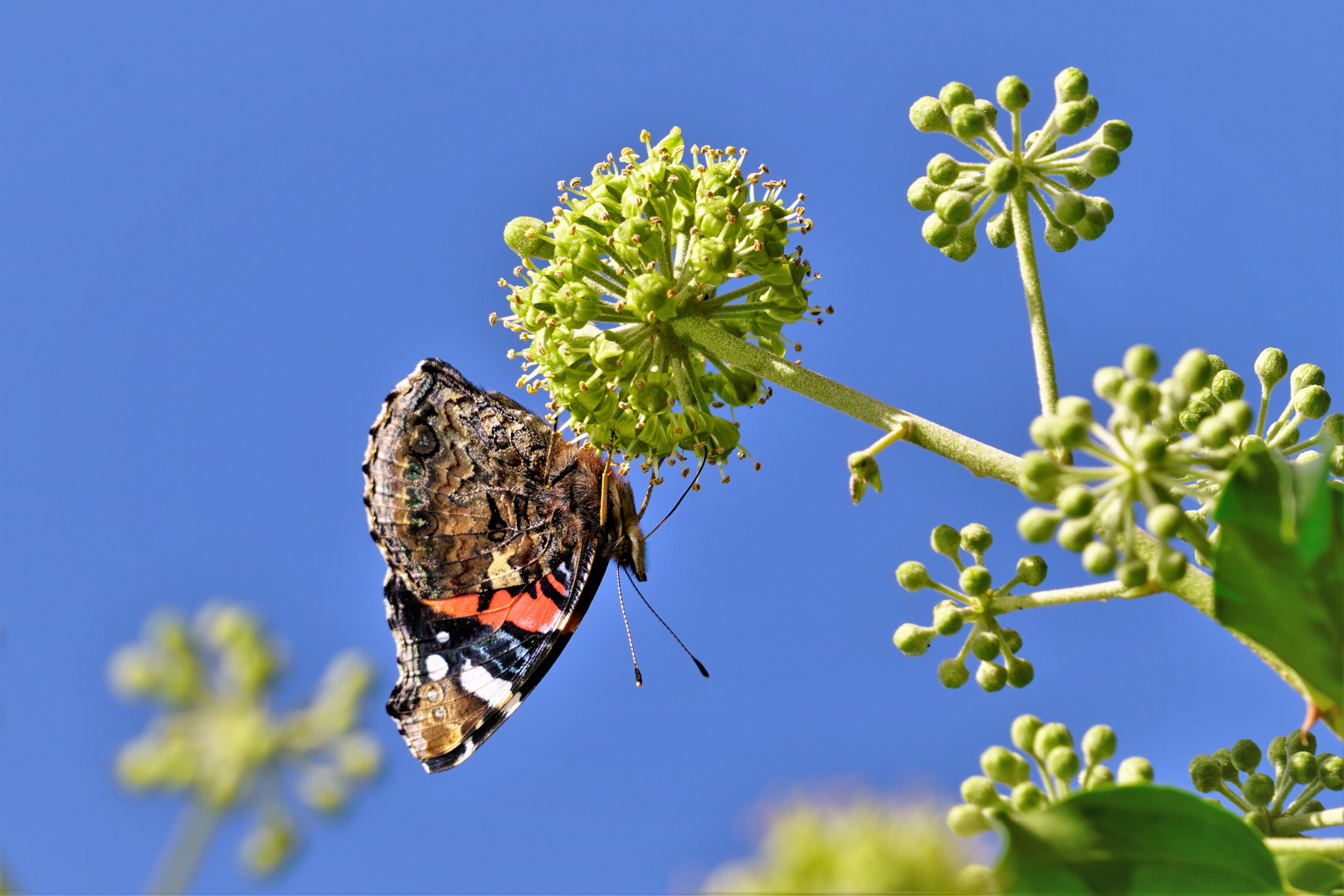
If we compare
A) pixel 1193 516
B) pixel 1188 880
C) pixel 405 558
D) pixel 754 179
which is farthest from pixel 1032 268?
pixel 405 558

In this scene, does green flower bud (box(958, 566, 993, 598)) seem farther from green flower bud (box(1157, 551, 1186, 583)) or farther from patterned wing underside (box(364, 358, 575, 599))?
patterned wing underside (box(364, 358, 575, 599))

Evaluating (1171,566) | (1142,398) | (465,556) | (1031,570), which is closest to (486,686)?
(465,556)

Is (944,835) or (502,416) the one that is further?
Result: (502,416)

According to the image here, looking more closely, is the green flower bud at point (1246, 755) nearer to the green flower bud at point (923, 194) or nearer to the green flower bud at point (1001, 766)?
the green flower bud at point (1001, 766)

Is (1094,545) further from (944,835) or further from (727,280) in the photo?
(727,280)

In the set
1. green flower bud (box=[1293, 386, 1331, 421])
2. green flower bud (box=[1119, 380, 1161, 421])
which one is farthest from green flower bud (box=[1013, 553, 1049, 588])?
green flower bud (box=[1293, 386, 1331, 421])

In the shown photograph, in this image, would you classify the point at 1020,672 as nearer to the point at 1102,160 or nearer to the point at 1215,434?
the point at 1215,434

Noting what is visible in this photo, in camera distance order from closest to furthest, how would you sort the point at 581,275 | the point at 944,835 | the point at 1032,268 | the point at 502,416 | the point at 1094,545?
the point at 944,835 → the point at 1094,545 → the point at 1032,268 → the point at 581,275 → the point at 502,416
